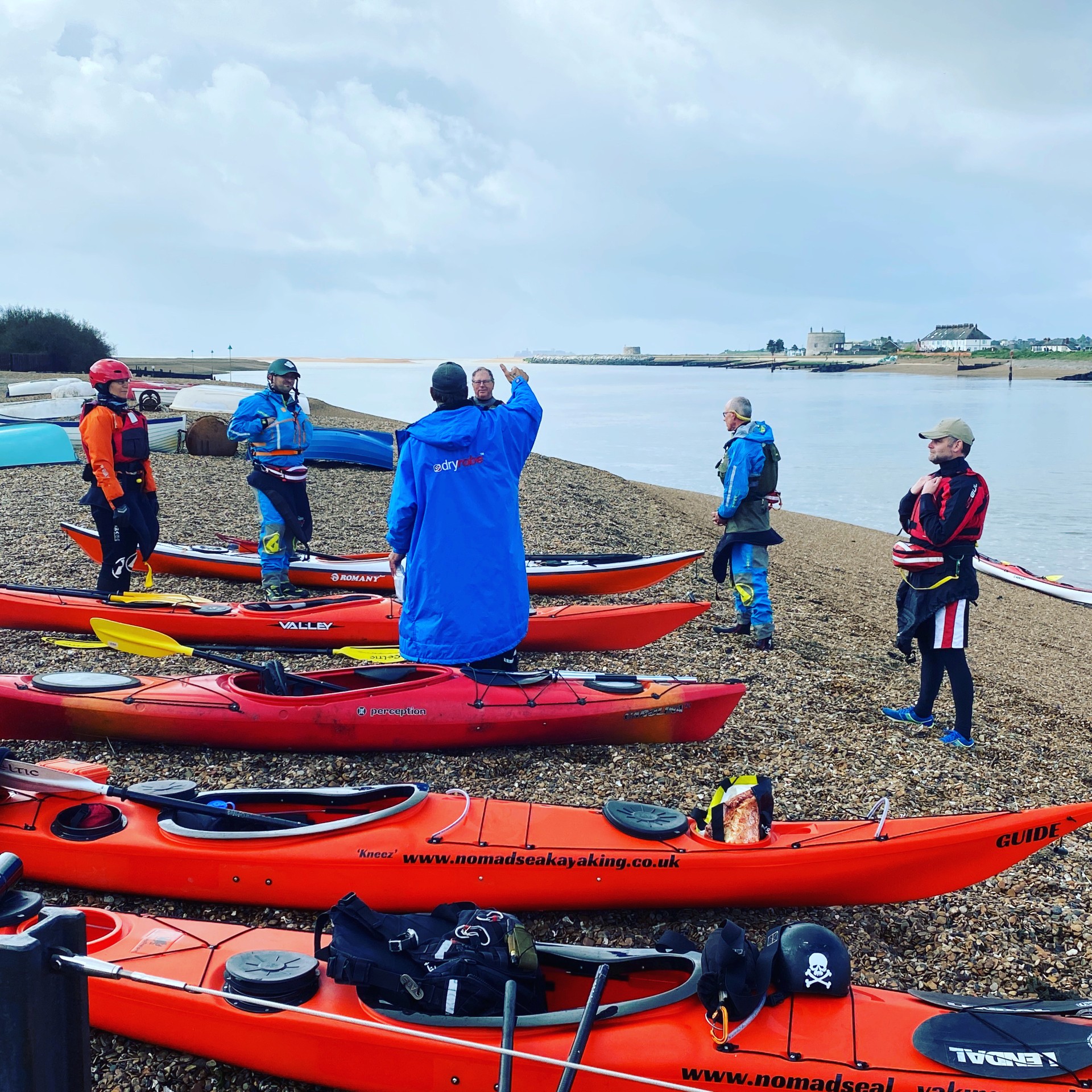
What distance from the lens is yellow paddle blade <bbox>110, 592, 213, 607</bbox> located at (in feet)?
20.2

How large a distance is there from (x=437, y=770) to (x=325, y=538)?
19.7 feet

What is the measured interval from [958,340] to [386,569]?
122571mm

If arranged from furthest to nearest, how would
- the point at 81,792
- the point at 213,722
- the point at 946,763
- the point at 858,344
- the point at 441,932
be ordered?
the point at 858,344 → the point at 946,763 → the point at 213,722 → the point at 81,792 → the point at 441,932

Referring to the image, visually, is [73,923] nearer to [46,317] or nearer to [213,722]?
[213,722]

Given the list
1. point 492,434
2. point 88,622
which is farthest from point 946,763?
point 88,622

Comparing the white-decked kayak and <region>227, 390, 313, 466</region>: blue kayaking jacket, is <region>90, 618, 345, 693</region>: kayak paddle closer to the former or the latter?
<region>227, 390, 313, 466</region>: blue kayaking jacket

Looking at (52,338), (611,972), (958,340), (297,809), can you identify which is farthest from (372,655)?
(958,340)

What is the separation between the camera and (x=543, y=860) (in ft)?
10.2

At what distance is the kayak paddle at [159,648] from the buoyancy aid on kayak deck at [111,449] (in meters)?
1.54

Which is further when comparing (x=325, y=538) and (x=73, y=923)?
(x=325, y=538)

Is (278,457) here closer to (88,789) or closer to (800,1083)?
(88,789)

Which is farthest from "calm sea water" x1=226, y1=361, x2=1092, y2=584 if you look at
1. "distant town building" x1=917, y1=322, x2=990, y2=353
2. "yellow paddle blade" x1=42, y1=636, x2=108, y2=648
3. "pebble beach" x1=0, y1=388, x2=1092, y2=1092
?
"distant town building" x1=917, y1=322, x2=990, y2=353

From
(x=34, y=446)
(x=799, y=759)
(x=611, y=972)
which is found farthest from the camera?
(x=34, y=446)

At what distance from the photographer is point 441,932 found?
2502 mm
